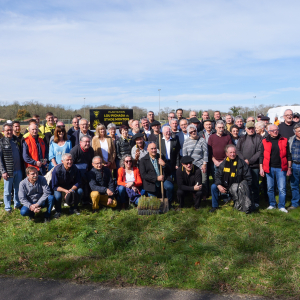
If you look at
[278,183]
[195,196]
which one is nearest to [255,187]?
[278,183]

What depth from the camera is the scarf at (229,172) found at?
652 cm

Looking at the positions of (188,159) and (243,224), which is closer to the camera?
(243,224)

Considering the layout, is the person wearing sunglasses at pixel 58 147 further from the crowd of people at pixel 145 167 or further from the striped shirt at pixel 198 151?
the striped shirt at pixel 198 151

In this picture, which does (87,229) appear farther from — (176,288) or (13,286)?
(176,288)

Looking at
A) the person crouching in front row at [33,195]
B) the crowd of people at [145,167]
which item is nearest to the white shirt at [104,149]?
the crowd of people at [145,167]

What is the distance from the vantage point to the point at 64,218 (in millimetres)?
6258

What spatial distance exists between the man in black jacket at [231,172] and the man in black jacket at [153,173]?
110 centimetres

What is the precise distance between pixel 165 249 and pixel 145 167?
2.50 metres

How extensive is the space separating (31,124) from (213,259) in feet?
16.9

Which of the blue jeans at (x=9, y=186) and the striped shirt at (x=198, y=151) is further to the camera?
the striped shirt at (x=198, y=151)

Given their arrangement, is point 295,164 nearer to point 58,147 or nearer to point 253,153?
point 253,153

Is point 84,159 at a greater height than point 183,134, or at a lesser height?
lesser

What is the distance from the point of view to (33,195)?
6.22 meters

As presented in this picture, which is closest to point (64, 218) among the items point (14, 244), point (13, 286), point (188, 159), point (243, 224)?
point (14, 244)
